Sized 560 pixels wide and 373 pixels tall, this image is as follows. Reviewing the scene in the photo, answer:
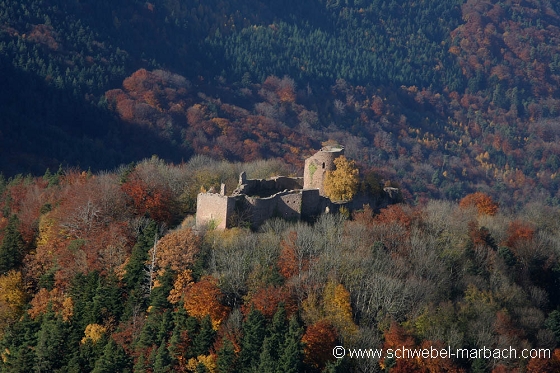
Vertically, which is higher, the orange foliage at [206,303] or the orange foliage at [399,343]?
the orange foliage at [206,303]

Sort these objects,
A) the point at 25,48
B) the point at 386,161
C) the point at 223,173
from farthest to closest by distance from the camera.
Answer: the point at 386,161 < the point at 25,48 < the point at 223,173

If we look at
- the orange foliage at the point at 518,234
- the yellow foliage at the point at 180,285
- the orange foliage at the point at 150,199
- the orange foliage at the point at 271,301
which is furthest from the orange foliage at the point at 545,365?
the orange foliage at the point at 150,199

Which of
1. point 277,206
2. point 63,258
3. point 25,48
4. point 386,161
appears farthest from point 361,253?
point 386,161

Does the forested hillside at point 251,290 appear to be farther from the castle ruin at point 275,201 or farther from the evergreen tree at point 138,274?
the castle ruin at point 275,201

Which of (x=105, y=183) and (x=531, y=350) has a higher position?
(x=105, y=183)

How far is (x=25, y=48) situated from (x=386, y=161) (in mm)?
51464

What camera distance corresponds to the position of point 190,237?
60.5 m

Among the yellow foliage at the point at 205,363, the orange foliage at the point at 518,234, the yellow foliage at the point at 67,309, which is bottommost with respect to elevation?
the yellow foliage at the point at 205,363

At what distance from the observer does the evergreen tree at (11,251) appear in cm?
6588

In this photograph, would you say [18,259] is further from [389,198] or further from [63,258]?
[389,198]

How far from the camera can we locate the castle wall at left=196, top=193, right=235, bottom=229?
61.9 meters

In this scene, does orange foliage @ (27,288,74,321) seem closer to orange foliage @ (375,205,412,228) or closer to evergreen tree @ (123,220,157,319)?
A: evergreen tree @ (123,220,157,319)

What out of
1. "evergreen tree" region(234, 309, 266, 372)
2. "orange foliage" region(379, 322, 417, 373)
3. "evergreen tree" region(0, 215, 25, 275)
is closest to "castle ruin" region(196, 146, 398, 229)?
"evergreen tree" region(234, 309, 266, 372)

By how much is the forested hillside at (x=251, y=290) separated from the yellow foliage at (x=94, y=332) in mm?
74
